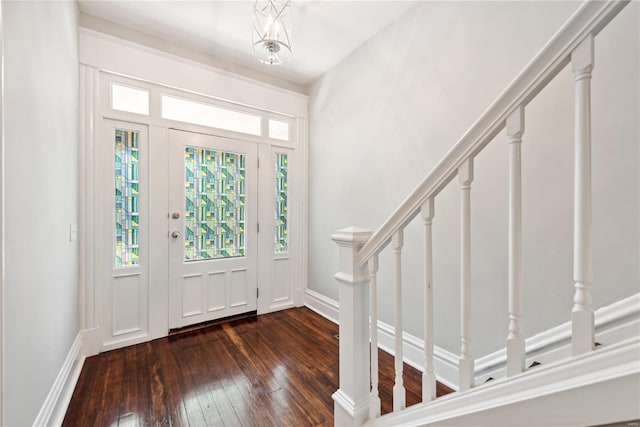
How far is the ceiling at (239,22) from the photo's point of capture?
6.84 feet

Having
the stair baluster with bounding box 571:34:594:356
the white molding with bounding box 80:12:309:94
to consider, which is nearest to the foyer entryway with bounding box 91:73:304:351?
the white molding with bounding box 80:12:309:94

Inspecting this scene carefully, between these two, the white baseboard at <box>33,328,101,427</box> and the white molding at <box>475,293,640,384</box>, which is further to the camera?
the white baseboard at <box>33,328,101,427</box>

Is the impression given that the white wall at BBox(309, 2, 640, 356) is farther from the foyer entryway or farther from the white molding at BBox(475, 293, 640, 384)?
the foyer entryway

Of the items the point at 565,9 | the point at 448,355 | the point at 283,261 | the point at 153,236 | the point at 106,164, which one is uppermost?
the point at 565,9

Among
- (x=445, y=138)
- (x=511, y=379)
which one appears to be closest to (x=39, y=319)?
(x=511, y=379)

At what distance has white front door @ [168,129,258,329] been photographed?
2.55 metres

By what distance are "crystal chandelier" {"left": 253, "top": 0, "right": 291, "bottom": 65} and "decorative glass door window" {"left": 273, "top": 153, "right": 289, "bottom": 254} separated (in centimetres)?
114

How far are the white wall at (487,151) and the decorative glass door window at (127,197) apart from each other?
1901mm

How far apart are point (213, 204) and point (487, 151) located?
2.37m

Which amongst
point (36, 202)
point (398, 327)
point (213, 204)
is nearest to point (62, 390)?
point (36, 202)

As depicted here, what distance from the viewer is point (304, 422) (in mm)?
1491

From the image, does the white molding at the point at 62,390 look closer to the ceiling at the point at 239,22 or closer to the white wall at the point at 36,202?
the white wall at the point at 36,202

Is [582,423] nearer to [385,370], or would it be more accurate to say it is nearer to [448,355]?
[448,355]

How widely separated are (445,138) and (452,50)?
0.58 meters
